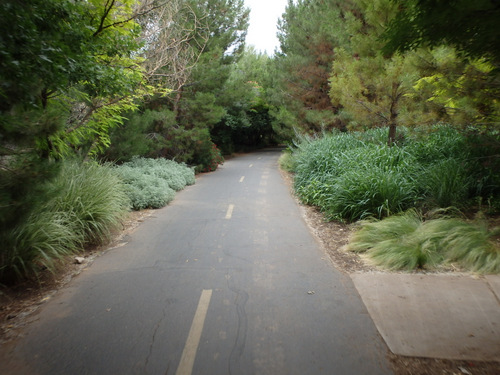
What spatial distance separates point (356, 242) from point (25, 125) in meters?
5.35

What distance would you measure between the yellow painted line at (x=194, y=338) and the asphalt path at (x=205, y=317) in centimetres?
1

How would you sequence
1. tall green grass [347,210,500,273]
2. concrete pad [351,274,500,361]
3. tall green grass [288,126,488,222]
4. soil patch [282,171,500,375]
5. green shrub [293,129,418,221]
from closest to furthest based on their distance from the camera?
soil patch [282,171,500,375]
concrete pad [351,274,500,361]
tall green grass [347,210,500,273]
tall green grass [288,126,488,222]
green shrub [293,129,418,221]

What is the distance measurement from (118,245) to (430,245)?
5729 mm

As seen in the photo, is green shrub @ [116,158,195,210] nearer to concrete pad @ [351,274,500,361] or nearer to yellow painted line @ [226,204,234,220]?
yellow painted line @ [226,204,234,220]

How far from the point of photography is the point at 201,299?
13.2ft

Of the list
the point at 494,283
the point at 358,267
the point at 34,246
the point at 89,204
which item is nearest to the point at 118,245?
the point at 89,204

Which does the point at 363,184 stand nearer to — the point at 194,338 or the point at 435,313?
the point at 435,313

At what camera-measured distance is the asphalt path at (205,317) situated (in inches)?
115

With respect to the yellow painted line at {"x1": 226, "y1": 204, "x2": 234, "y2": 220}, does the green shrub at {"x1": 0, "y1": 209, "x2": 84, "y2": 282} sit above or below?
above

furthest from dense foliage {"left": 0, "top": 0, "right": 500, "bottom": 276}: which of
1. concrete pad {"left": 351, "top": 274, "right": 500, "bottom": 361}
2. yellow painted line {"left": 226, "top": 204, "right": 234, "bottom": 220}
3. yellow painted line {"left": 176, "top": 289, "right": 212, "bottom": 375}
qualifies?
concrete pad {"left": 351, "top": 274, "right": 500, "bottom": 361}

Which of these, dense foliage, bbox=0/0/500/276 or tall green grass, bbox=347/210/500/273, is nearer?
dense foliage, bbox=0/0/500/276

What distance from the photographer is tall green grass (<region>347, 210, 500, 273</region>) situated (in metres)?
4.69

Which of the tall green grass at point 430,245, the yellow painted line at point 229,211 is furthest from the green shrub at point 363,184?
the yellow painted line at point 229,211

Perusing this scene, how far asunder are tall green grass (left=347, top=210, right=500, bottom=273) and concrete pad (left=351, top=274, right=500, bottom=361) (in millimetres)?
336
